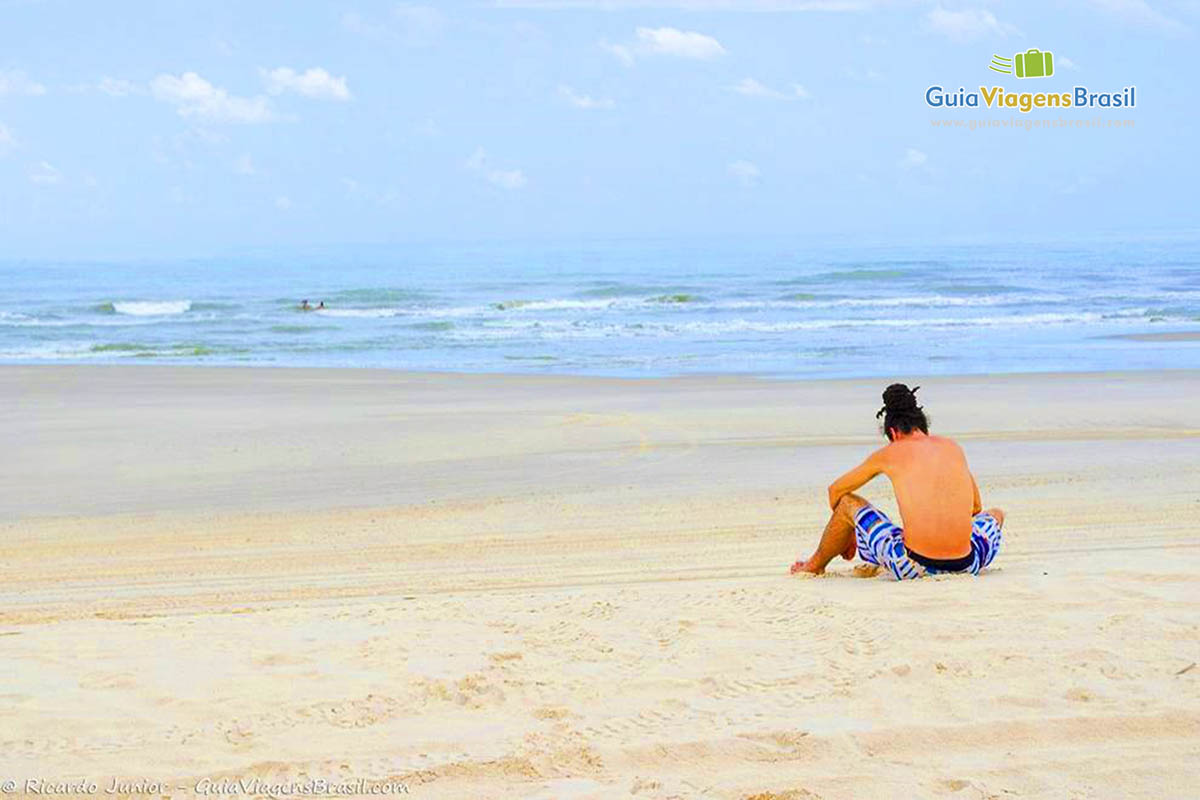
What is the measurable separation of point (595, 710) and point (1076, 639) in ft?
6.01

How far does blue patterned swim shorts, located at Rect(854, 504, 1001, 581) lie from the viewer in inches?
239

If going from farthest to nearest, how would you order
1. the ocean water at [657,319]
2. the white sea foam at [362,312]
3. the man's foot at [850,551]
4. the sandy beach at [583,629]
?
the white sea foam at [362,312] → the ocean water at [657,319] → the man's foot at [850,551] → the sandy beach at [583,629]

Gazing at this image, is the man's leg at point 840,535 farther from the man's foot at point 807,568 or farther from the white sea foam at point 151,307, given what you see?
the white sea foam at point 151,307

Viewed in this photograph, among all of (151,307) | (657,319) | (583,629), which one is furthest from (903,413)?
(151,307)

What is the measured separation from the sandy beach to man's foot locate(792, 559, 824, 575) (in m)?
0.19

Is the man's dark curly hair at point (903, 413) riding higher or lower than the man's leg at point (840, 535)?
higher

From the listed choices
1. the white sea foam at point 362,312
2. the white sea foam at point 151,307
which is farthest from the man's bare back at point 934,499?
the white sea foam at point 151,307

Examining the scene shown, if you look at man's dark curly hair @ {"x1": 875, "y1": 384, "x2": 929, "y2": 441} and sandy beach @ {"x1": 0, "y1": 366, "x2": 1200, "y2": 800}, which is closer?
sandy beach @ {"x1": 0, "y1": 366, "x2": 1200, "y2": 800}

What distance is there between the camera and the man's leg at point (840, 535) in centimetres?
624

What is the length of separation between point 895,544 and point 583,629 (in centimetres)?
174

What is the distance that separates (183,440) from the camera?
12969 millimetres

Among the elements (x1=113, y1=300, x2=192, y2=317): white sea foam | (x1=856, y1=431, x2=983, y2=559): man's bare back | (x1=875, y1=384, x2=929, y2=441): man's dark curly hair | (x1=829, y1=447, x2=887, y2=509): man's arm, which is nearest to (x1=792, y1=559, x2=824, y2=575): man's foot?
(x1=829, y1=447, x2=887, y2=509): man's arm

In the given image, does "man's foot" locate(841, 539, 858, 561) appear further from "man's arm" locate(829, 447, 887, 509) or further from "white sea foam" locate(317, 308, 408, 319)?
"white sea foam" locate(317, 308, 408, 319)

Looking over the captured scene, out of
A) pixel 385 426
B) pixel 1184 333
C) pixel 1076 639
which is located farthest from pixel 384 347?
pixel 1076 639
